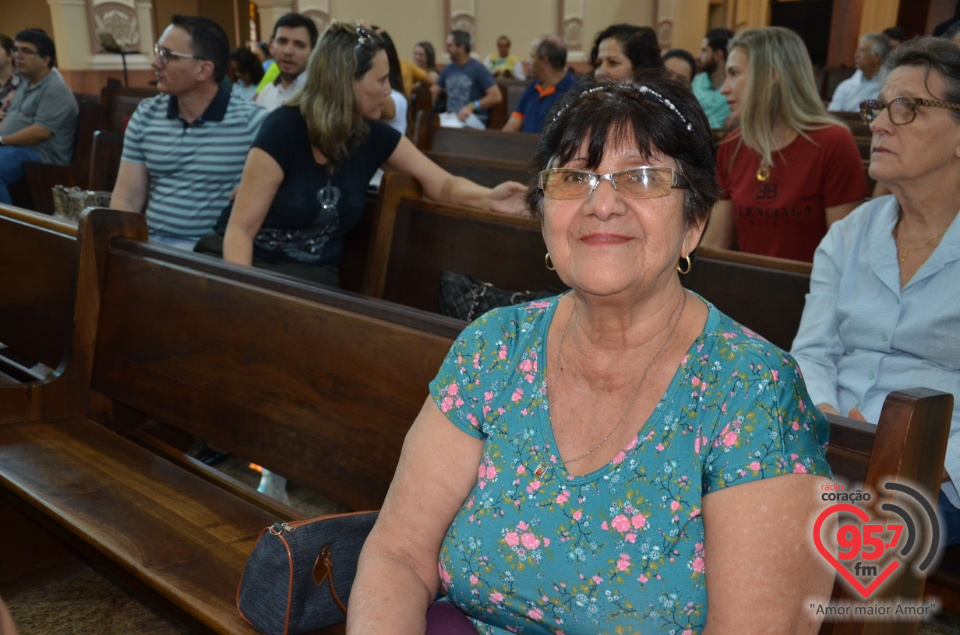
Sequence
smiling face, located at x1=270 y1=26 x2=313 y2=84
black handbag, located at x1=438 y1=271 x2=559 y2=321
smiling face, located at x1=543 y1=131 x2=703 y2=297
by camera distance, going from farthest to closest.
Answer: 1. smiling face, located at x1=270 y1=26 x2=313 y2=84
2. black handbag, located at x1=438 y1=271 x2=559 y2=321
3. smiling face, located at x1=543 y1=131 x2=703 y2=297

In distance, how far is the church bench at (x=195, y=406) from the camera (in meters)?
1.87

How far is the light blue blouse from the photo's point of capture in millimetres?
1984

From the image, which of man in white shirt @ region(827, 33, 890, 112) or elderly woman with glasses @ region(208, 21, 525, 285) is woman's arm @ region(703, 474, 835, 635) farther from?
man in white shirt @ region(827, 33, 890, 112)

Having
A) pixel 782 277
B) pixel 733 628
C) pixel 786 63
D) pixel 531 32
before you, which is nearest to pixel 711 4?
pixel 531 32

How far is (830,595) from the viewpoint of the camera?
1249 mm

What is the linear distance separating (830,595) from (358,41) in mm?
2448

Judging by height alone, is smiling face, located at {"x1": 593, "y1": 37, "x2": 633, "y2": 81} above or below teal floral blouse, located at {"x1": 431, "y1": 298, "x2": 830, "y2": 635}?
above

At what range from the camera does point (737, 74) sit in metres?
3.47

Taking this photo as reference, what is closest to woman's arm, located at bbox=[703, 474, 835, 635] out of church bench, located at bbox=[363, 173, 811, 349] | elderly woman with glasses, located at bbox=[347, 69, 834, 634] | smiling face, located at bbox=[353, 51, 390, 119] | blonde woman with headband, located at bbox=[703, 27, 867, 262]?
elderly woman with glasses, located at bbox=[347, 69, 834, 634]

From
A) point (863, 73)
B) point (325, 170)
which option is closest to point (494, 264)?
point (325, 170)

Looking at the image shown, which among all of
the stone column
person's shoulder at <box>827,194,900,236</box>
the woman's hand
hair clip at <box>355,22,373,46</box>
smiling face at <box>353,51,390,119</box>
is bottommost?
the woman's hand

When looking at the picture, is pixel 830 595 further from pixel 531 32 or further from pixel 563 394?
pixel 531 32

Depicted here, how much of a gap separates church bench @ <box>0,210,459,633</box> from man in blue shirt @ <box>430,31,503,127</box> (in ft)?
21.7

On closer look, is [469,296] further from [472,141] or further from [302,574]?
[472,141]
